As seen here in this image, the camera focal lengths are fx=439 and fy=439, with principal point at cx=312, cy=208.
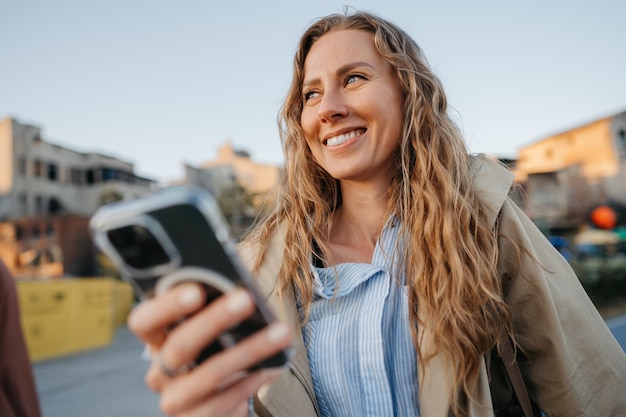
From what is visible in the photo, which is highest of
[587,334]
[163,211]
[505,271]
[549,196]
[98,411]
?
[163,211]

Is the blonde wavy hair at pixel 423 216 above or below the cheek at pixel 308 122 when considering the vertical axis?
below

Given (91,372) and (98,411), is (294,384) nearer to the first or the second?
(98,411)

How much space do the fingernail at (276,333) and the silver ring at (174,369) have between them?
0.48 feet

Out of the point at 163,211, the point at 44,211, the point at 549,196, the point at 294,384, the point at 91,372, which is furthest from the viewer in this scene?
the point at 549,196

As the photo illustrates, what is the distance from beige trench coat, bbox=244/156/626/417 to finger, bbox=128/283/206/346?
2.64ft

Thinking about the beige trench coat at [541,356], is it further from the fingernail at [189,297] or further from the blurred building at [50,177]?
the blurred building at [50,177]

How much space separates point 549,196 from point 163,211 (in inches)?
1426

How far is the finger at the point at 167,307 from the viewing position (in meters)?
0.67

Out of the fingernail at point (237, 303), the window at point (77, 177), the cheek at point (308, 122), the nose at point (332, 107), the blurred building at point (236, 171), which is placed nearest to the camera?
the fingernail at point (237, 303)

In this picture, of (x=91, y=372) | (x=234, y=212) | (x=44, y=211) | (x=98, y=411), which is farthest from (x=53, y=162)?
(x=98, y=411)

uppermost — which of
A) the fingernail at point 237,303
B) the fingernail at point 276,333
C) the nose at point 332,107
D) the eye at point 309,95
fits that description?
the eye at point 309,95

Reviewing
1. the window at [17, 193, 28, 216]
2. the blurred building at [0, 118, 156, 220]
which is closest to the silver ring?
the blurred building at [0, 118, 156, 220]

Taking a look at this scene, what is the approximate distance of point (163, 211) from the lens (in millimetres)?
669

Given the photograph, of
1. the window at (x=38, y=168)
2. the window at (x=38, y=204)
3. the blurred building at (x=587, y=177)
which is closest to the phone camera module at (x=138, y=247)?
the window at (x=38, y=168)
